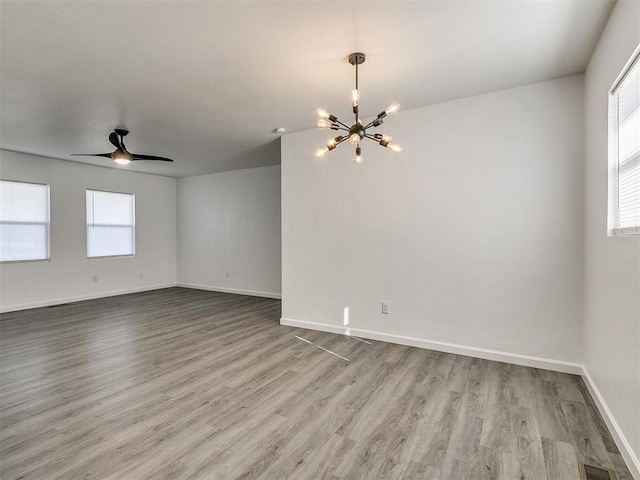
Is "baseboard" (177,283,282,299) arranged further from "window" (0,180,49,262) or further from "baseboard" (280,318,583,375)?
"window" (0,180,49,262)

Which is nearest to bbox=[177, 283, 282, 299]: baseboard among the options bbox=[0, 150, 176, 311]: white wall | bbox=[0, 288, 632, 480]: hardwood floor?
bbox=[0, 150, 176, 311]: white wall

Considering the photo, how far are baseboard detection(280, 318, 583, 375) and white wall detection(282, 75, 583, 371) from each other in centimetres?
2

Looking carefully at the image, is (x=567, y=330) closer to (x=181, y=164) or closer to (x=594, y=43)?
(x=594, y=43)

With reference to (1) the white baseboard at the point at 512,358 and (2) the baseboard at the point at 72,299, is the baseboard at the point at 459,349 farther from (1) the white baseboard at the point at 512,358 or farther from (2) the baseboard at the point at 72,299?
(2) the baseboard at the point at 72,299

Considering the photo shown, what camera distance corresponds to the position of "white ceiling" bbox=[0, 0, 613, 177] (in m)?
2.10

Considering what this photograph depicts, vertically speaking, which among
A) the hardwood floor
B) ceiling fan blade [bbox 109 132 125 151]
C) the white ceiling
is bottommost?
the hardwood floor

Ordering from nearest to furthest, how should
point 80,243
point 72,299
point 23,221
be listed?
point 23,221, point 72,299, point 80,243

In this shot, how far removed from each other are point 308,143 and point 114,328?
374 cm

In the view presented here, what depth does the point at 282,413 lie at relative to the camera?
238cm

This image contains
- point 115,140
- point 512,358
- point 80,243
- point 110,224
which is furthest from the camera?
point 110,224

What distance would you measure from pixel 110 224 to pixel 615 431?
321 inches

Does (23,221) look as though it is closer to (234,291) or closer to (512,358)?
(234,291)

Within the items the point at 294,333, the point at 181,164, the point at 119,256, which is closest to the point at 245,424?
the point at 294,333

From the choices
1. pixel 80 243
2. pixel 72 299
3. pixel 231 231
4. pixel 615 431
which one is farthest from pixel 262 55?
pixel 72 299
